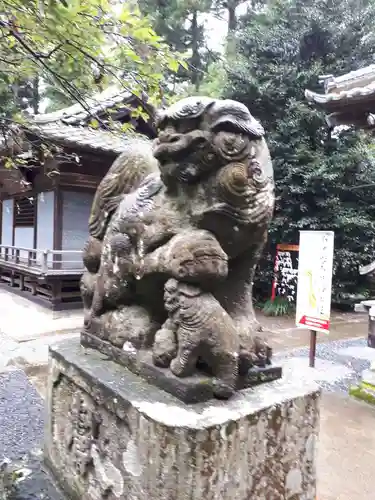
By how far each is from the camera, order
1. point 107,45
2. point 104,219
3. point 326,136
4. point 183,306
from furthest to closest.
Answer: point 326,136 < point 107,45 < point 104,219 < point 183,306

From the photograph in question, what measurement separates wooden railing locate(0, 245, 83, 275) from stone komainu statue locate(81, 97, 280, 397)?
6245mm

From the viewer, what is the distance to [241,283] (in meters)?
1.64

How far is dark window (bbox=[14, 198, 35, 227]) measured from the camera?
935 centimetres

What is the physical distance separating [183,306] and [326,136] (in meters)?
8.37

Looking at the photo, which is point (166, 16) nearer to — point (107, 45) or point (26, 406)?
point (107, 45)

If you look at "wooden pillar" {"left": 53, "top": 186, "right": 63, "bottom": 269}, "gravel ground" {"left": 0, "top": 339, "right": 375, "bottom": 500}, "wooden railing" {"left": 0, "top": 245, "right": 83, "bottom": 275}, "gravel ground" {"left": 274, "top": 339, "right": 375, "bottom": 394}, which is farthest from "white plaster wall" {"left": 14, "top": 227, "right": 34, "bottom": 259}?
"gravel ground" {"left": 274, "top": 339, "right": 375, "bottom": 394}

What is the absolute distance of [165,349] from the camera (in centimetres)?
145

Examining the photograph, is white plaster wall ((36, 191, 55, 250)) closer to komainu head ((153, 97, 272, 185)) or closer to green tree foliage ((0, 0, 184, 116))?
green tree foliage ((0, 0, 184, 116))

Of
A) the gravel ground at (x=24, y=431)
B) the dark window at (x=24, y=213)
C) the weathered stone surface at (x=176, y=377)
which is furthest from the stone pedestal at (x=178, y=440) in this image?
the dark window at (x=24, y=213)

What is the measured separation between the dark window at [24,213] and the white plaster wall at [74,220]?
1.34 meters

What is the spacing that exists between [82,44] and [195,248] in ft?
4.80

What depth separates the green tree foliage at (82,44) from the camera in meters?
1.95

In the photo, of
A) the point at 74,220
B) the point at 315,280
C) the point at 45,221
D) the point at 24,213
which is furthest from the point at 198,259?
the point at 24,213

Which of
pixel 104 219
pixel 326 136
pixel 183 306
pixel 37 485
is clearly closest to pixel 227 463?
pixel 183 306
